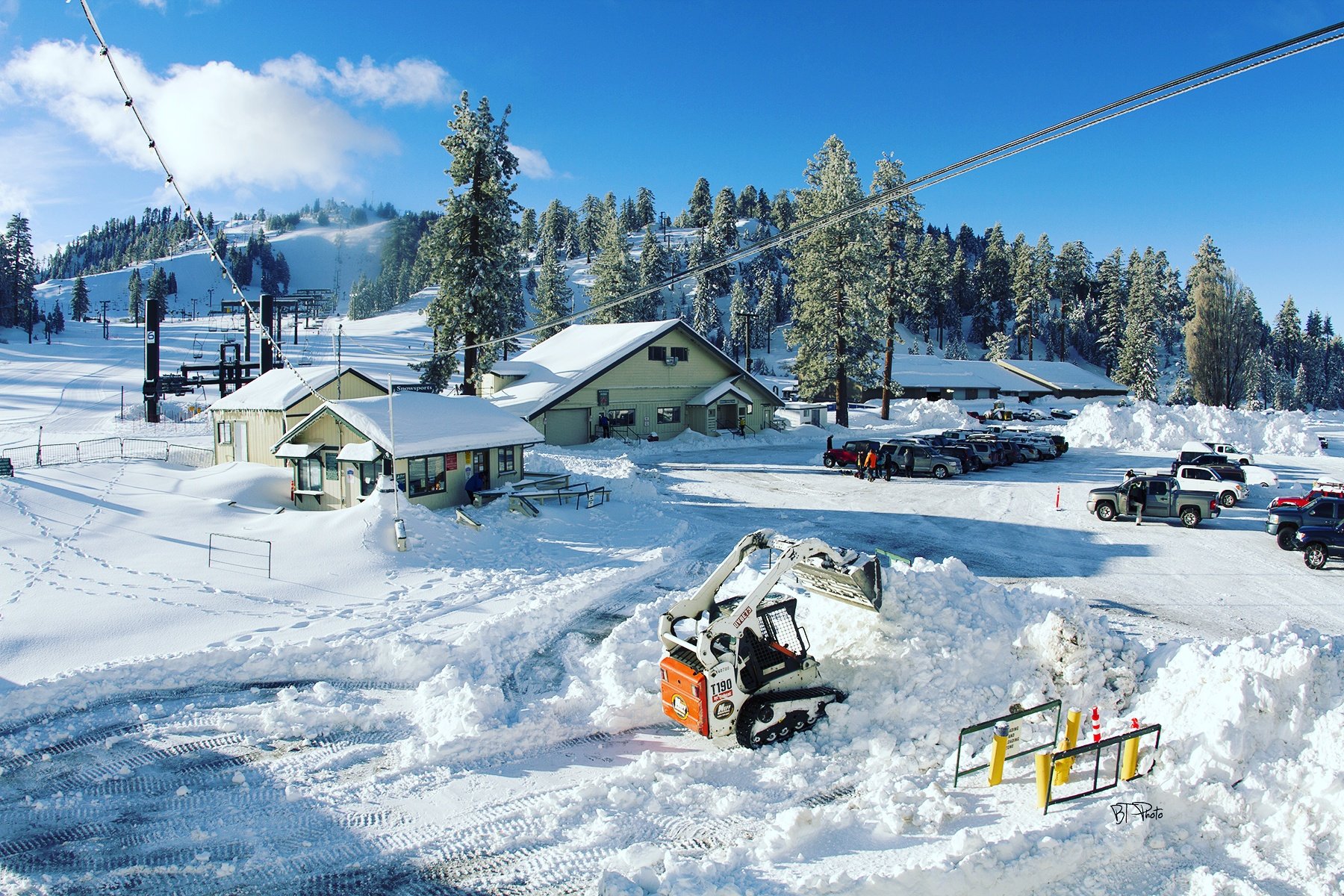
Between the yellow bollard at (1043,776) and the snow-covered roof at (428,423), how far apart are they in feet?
57.7

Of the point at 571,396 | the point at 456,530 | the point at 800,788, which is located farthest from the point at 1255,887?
the point at 571,396

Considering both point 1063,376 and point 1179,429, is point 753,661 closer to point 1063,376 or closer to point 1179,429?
point 1179,429

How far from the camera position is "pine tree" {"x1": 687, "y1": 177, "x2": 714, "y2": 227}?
14600 cm

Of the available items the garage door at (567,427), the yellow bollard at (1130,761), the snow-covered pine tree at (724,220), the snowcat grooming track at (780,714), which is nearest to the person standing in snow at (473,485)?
the snowcat grooming track at (780,714)

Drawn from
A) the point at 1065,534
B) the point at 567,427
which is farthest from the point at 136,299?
the point at 1065,534

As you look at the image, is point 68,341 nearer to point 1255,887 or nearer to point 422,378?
point 422,378

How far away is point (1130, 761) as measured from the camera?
330 inches

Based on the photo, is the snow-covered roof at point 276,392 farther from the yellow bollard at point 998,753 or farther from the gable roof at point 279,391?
the yellow bollard at point 998,753

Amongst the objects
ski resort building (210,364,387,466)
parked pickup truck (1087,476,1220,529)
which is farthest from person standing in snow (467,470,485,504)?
parked pickup truck (1087,476,1220,529)

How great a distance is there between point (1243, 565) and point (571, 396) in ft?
102

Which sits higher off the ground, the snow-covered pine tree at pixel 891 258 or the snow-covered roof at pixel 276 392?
the snow-covered pine tree at pixel 891 258

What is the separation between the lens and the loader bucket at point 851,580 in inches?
423

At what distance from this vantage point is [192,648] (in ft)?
40.5

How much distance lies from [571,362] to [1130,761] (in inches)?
1563
